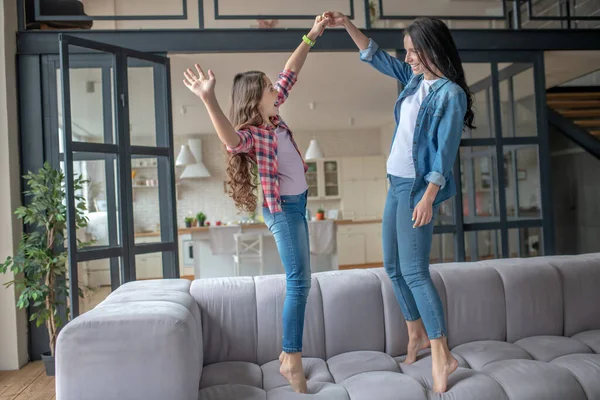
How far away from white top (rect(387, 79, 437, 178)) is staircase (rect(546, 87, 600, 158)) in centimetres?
406

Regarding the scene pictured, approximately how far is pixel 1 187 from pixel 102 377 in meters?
2.57

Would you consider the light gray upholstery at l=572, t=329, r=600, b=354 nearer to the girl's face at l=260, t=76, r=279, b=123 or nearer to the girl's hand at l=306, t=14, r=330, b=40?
the girl's face at l=260, t=76, r=279, b=123

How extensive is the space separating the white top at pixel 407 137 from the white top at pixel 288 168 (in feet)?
1.12

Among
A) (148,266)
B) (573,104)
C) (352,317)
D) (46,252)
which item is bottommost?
(352,317)

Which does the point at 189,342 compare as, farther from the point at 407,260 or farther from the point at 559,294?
the point at 559,294

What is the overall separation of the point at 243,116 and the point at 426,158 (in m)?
0.66

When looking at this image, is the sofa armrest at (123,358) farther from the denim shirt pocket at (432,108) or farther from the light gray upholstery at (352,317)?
the denim shirt pocket at (432,108)

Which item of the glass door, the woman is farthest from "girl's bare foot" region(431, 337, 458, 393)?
the glass door

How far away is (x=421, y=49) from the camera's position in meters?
1.77

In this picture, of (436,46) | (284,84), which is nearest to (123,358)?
(284,84)

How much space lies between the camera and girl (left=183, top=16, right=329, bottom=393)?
1.74 metres

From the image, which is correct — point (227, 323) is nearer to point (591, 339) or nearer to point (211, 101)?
point (211, 101)

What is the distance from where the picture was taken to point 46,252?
3326 millimetres

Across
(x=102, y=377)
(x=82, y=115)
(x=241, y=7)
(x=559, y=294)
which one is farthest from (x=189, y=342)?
(x=241, y=7)
